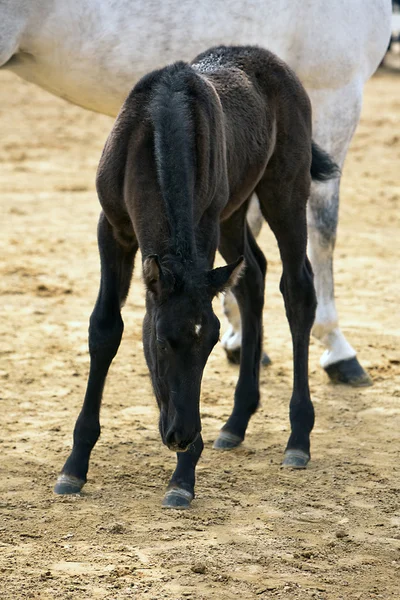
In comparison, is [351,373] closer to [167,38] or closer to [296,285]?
[296,285]

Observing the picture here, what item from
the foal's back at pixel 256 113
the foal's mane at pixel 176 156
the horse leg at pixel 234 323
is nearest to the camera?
the foal's mane at pixel 176 156

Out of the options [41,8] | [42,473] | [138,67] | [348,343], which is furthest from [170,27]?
[42,473]

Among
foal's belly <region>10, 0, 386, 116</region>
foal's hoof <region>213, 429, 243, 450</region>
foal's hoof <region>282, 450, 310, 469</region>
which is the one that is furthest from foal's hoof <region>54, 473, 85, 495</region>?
foal's belly <region>10, 0, 386, 116</region>

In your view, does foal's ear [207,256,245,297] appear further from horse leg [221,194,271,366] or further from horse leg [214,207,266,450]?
horse leg [221,194,271,366]

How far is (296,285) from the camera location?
Result: 4.96 meters

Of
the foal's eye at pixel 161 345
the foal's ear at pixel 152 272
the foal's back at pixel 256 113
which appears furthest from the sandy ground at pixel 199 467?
the foal's back at pixel 256 113

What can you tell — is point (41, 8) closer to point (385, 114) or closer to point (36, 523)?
point (36, 523)

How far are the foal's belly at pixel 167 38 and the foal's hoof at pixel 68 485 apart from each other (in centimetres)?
239

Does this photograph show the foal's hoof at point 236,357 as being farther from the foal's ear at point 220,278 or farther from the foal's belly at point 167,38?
the foal's ear at point 220,278

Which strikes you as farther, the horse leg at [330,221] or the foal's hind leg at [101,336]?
the horse leg at [330,221]

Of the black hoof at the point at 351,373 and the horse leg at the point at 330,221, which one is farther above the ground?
the horse leg at the point at 330,221

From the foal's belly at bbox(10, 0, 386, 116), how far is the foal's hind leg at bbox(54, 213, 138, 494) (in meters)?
1.67

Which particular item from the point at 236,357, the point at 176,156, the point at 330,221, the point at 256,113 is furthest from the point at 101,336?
the point at 330,221

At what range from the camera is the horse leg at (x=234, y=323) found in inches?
244
